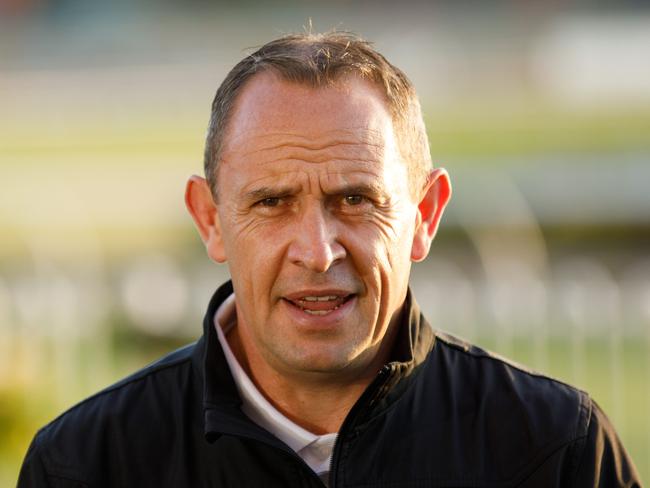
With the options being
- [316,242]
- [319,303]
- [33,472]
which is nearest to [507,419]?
[319,303]

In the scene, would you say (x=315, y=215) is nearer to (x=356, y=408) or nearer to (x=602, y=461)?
(x=356, y=408)

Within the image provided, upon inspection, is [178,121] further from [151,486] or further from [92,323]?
[151,486]

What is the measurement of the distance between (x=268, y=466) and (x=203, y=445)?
0.18 m

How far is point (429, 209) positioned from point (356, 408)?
614mm

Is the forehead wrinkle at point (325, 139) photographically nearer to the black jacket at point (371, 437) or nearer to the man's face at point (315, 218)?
the man's face at point (315, 218)

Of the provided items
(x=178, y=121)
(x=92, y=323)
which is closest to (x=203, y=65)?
(x=178, y=121)

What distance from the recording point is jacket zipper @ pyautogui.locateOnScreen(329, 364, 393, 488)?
2.78m

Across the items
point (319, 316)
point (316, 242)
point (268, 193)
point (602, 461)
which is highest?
→ point (268, 193)

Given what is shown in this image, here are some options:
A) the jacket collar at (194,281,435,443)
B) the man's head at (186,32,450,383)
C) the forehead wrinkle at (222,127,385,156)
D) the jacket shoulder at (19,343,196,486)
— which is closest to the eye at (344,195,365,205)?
the man's head at (186,32,450,383)

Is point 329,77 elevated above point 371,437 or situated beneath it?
elevated above

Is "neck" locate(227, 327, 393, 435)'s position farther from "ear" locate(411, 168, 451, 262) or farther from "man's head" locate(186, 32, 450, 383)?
"ear" locate(411, 168, 451, 262)

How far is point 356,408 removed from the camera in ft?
9.25

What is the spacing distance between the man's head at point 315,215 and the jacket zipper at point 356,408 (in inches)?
2.9

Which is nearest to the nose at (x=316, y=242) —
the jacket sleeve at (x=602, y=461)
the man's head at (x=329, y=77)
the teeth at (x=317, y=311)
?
the teeth at (x=317, y=311)
